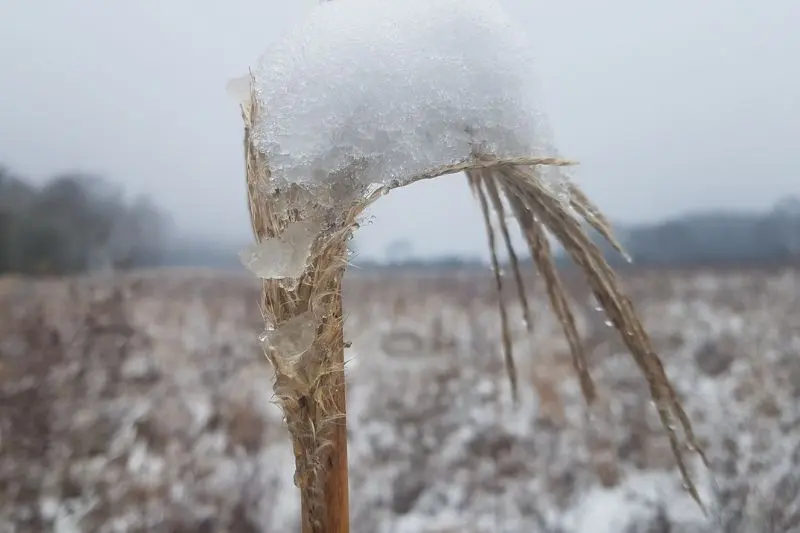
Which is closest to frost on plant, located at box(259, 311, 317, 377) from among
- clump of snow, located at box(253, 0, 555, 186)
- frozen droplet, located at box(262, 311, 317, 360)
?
frozen droplet, located at box(262, 311, 317, 360)

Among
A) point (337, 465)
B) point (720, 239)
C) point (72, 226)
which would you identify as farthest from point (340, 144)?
→ point (720, 239)

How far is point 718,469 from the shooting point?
5.54ft

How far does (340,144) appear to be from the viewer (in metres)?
0.47

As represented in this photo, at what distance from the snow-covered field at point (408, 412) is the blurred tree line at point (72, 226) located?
0.26 feet

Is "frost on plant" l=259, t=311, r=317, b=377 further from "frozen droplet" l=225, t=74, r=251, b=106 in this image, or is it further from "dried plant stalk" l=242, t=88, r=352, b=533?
"frozen droplet" l=225, t=74, r=251, b=106

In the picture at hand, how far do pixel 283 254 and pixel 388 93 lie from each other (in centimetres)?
15

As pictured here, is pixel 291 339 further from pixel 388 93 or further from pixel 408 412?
pixel 408 412

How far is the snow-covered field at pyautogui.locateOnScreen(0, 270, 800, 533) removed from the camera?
162 cm

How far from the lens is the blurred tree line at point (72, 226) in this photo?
1.65 m

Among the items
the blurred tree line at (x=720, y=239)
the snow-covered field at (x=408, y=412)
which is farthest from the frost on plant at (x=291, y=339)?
the blurred tree line at (x=720, y=239)

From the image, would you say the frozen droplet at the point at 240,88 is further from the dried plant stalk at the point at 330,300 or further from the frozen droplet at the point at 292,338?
the frozen droplet at the point at 292,338

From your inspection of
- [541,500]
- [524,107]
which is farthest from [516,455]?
[524,107]

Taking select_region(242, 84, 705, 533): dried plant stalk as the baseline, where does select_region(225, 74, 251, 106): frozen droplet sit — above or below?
above

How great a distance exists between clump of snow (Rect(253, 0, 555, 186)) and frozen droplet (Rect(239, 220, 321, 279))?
0.14 ft
